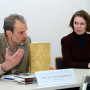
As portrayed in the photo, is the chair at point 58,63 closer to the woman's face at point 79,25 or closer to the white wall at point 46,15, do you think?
the woman's face at point 79,25

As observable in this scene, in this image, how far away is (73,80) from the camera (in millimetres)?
1845

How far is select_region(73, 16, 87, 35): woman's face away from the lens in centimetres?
321

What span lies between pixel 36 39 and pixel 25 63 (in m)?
1.80

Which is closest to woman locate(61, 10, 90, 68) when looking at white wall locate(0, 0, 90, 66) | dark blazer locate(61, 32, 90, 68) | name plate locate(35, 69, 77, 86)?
dark blazer locate(61, 32, 90, 68)

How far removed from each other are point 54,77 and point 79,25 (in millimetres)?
1587

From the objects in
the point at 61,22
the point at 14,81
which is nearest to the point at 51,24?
the point at 61,22

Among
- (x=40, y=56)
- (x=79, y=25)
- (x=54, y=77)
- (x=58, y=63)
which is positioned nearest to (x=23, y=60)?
(x=40, y=56)

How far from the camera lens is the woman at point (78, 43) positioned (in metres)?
3.19

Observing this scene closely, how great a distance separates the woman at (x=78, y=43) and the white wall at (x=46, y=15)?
45.3 inches

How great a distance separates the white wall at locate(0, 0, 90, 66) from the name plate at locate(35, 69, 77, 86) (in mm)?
2539

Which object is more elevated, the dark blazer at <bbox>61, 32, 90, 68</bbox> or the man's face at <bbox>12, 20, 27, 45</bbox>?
the man's face at <bbox>12, 20, 27, 45</bbox>

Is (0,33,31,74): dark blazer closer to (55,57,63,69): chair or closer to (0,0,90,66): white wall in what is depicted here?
(55,57,63,69): chair

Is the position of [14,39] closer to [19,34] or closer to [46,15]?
[19,34]

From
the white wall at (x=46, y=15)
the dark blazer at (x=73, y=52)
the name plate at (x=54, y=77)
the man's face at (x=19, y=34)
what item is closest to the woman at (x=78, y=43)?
the dark blazer at (x=73, y=52)
